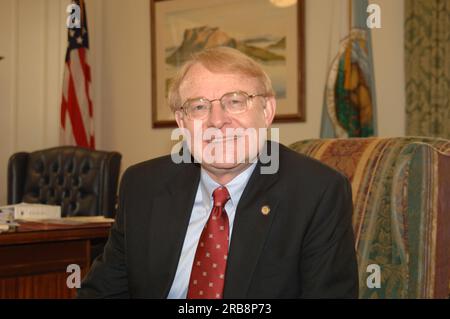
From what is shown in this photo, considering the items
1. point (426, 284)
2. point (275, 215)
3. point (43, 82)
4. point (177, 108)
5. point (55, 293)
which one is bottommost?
point (55, 293)

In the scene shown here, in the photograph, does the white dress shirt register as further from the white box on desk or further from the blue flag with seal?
the blue flag with seal

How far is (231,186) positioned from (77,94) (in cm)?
420

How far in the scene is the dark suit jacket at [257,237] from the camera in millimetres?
1655

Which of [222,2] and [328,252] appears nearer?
[328,252]

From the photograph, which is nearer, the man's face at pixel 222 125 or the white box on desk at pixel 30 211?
the man's face at pixel 222 125

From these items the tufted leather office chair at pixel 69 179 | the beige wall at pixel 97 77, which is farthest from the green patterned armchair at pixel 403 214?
the beige wall at pixel 97 77

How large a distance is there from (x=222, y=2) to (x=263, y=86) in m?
3.83

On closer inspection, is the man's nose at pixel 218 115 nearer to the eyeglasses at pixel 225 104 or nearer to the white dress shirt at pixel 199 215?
the eyeglasses at pixel 225 104

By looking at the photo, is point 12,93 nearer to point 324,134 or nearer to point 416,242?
point 324,134

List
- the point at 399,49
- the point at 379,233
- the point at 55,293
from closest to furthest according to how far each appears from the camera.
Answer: the point at 379,233 < the point at 55,293 < the point at 399,49

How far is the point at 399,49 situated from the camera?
4629 millimetres

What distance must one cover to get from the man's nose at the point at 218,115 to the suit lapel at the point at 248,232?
19cm

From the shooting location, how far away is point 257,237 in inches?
66.4

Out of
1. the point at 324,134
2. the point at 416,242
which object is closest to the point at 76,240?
the point at 416,242
